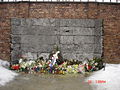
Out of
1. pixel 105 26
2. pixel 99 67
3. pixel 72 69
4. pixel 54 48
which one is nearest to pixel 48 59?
pixel 54 48

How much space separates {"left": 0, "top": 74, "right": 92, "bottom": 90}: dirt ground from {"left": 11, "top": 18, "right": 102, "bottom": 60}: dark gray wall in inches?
47.6

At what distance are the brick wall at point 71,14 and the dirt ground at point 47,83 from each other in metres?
1.71

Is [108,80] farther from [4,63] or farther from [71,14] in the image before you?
[4,63]

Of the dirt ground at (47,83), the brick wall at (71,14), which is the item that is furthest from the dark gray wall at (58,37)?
the dirt ground at (47,83)

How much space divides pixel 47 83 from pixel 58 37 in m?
2.41

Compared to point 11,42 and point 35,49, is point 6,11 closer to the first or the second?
point 11,42

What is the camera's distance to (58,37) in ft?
28.1

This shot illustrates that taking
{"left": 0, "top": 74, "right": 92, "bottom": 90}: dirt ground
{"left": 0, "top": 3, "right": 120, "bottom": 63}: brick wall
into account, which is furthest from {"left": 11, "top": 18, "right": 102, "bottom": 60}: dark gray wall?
{"left": 0, "top": 74, "right": 92, "bottom": 90}: dirt ground

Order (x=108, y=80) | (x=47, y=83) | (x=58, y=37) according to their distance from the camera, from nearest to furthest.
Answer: (x=108, y=80) < (x=47, y=83) < (x=58, y=37)

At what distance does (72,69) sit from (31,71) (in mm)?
1415

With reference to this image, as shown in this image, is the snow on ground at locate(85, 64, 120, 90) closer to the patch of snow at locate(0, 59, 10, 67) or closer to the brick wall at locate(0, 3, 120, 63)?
the brick wall at locate(0, 3, 120, 63)

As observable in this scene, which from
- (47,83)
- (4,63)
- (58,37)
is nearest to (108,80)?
(47,83)

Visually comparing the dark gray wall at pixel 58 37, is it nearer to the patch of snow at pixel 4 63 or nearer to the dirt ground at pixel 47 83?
the patch of snow at pixel 4 63

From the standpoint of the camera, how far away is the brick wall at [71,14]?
8492mm
